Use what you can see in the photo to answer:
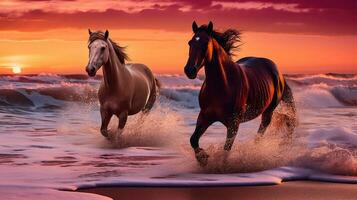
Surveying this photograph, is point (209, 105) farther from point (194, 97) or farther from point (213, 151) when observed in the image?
point (194, 97)

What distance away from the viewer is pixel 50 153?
10.8 metres

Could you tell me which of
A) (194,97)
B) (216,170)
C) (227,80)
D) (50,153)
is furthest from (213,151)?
(194,97)

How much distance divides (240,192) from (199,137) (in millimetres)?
1245

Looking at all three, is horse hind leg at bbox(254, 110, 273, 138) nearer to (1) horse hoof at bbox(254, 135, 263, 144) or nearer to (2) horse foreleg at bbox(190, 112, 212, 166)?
(1) horse hoof at bbox(254, 135, 263, 144)

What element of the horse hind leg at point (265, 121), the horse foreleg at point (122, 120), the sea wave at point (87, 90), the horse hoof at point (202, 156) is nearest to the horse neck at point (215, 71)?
the horse hoof at point (202, 156)

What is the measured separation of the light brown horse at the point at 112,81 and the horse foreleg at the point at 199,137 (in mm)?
2617

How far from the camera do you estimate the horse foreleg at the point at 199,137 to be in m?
8.30

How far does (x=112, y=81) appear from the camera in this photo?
36.7 feet

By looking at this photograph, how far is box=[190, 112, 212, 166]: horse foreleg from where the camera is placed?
830 cm

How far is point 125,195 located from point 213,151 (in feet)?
6.37

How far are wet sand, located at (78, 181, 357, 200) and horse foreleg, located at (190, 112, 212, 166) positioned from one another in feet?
3.22

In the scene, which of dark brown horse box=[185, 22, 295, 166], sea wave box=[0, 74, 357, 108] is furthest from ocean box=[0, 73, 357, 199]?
sea wave box=[0, 74, 357, 108]

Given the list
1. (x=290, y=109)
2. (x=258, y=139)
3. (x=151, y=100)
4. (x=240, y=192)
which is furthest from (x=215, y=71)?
(x=151, y=100)

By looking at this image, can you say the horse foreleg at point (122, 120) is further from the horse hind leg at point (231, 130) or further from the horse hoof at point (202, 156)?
the horse hind leg at point (231, 130)
